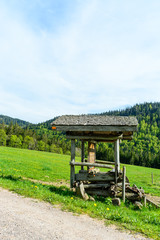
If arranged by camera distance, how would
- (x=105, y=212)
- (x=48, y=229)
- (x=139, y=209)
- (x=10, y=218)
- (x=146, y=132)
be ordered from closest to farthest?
(x=48, y=229) < (x=10, y=218) < (x=105, y=212) < (x=139, y=209) < (x=146, y=132)

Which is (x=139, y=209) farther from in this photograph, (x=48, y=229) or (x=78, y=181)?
(x=48, y=229)

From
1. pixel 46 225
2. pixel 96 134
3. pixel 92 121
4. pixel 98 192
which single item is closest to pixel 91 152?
pixel 96 134

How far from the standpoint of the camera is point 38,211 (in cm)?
655

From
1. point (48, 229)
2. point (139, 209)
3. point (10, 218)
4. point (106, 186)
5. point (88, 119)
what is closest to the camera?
point (48, 229)

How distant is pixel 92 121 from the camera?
35.5ft

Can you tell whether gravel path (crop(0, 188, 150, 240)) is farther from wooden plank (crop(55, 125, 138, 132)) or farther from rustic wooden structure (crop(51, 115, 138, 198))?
wooden plank (crop(55, 125, 138, 132))

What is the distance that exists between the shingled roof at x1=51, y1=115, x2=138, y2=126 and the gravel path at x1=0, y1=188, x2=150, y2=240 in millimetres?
5016

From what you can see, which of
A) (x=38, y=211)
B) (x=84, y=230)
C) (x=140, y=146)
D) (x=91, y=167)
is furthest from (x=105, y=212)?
(x=140, y=146)

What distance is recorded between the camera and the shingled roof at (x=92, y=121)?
10.3 metres

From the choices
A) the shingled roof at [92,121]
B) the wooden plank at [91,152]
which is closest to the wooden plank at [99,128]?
the shingled roof at [92,121]

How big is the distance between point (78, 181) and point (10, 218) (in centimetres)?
599

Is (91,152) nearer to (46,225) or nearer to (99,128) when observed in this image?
(99,128)

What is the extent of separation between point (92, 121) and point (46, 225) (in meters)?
6.56

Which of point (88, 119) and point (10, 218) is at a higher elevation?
point (88, 119)
